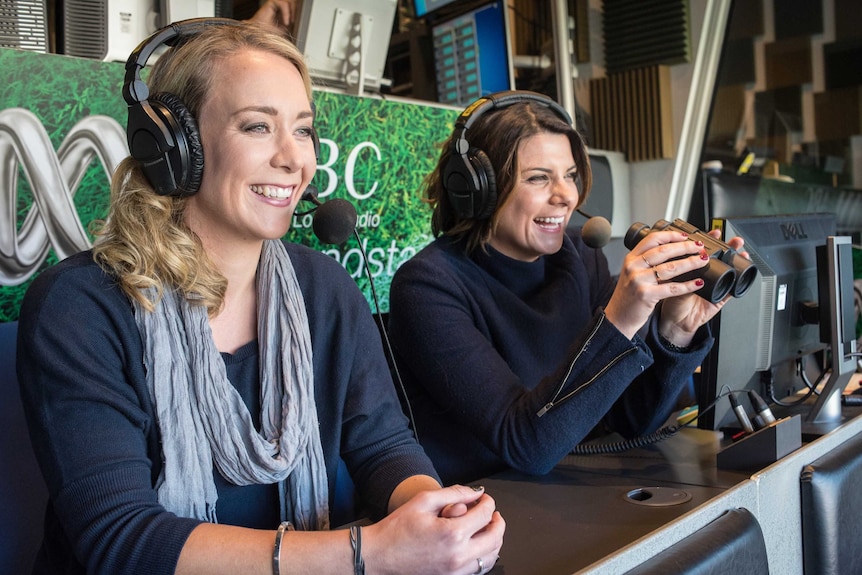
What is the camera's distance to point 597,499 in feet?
3.69

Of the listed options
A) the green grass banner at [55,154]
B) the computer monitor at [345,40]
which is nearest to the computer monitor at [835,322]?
the green grass banner at [55,154]

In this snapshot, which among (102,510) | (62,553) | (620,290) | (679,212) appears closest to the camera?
(102,510)

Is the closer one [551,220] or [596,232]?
[596,232]

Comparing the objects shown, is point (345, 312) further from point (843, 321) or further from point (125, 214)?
point (843, 321)

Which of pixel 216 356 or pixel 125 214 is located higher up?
pixel 125 214

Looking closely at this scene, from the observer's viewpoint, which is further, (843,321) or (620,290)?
(843,321)

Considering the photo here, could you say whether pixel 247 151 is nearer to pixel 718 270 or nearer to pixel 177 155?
pixel 177 155

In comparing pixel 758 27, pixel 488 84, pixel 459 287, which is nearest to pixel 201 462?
pixel 459 287

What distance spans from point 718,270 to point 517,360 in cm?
49

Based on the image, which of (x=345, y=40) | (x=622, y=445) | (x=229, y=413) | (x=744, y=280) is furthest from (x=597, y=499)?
(x=345, y=40)

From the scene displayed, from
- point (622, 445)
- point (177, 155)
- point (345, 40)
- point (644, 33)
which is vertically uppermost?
point (644, 33)

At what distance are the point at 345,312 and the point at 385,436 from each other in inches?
7.7

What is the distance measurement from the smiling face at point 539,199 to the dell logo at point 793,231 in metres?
0.38

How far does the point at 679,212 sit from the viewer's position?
134 inches
